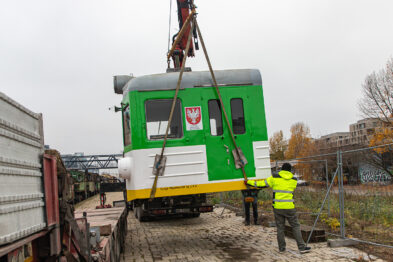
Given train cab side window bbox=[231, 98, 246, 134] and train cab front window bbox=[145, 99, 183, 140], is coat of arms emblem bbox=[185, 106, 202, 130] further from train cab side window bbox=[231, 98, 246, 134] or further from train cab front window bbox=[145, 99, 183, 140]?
train cab side window bbox=[231, 98, 246, 134]

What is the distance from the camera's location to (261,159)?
7672mm

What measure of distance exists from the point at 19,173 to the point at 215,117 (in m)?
5.13

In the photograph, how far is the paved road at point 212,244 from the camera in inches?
288

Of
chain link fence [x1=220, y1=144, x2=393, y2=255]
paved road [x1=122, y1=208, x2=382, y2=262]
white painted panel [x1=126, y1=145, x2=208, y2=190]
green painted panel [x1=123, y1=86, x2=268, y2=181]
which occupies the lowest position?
→ paved road [x1=122, y1=208, x2=382, y2=262]

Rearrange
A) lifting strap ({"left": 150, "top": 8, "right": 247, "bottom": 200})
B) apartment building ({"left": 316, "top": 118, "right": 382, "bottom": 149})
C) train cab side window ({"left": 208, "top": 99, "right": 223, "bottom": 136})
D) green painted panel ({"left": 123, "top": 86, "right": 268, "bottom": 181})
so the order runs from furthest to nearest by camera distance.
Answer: apartment building ({"left": 316, "top": 118, "right": 382, "bottom": 149}) → train cab side window ({"left": 208, "top": 99, "right": 223, "bottom": 136}) → green painted panel ({"left": 123, "top": 86, "right": 268, "bottom": 181}) → lifting strap ({"left": 150, "top": 8, "right": 247, "bottom": 200})

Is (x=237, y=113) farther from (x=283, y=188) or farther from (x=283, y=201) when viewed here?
(x=283, y=201)

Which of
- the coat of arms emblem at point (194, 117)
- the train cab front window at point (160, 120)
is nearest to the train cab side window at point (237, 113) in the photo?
the coat of arms emblem at point (194, 117)

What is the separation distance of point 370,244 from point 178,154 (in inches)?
159

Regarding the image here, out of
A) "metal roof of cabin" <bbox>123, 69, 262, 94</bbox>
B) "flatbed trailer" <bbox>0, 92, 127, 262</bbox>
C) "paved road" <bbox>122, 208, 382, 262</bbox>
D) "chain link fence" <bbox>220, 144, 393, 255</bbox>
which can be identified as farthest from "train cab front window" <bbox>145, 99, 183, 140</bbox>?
"chain link fence" <bbox>220, 144, 393, 255</bbox>

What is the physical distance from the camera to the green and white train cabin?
7.33 m

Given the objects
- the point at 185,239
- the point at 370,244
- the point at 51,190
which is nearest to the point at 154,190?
the point at 185,239

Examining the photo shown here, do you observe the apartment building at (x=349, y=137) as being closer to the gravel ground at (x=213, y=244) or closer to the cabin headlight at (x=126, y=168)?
the gravel ground at (x=213, y=244)

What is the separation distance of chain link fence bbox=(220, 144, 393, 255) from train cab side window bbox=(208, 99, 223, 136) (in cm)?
249

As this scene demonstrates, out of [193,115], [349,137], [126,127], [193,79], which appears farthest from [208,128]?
[349,137]
